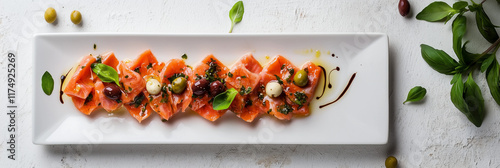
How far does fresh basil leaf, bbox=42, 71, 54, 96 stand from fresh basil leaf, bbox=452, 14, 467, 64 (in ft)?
7.97

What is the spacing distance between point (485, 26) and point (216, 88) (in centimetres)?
165

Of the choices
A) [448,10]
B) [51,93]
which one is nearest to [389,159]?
[448,10]

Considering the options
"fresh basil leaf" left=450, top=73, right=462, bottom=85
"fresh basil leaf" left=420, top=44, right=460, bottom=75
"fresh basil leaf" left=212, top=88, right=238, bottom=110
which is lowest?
"fresh basil leaf" left=212, top=88, right=238, bottom=110

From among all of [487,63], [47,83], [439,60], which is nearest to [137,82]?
[47,83]

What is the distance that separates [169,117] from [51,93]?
2.45 feet

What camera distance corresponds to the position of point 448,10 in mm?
2613

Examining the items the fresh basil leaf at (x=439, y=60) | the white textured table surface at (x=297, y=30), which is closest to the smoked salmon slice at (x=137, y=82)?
the white textured table surface at (x=297, y=30)

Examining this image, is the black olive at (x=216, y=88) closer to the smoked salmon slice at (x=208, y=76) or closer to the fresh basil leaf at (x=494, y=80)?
the smoked salmon slice at (x=208, y=76)

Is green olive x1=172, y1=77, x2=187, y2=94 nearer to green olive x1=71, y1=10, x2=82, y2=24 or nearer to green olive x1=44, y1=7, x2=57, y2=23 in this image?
green olive x1=71, y1=10, x2=82, y2=24

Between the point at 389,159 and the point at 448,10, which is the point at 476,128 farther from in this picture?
the point at 448,10

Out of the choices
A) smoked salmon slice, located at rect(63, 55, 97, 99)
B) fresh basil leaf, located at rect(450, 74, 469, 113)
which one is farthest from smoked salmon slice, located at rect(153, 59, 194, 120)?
fresh basil leaf, located at rect(450, 74, 469, 113)

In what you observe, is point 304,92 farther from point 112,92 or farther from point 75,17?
point 75,17

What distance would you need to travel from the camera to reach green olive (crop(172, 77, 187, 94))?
97.3 inches

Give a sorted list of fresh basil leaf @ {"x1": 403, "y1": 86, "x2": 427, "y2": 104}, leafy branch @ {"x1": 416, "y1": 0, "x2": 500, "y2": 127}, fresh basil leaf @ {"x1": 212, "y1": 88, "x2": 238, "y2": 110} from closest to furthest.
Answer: fresh basil leaf @ {"x1": 212, "y1": 88, "x2": 238, "y2": 110} < leafy branch @ {"x1": 416, "y1": 0, "x2": 500, "y2": 127} < fresh basil leaf @ {"x1": 403, "y1": 86, "x2": 427, "y2": 104}
